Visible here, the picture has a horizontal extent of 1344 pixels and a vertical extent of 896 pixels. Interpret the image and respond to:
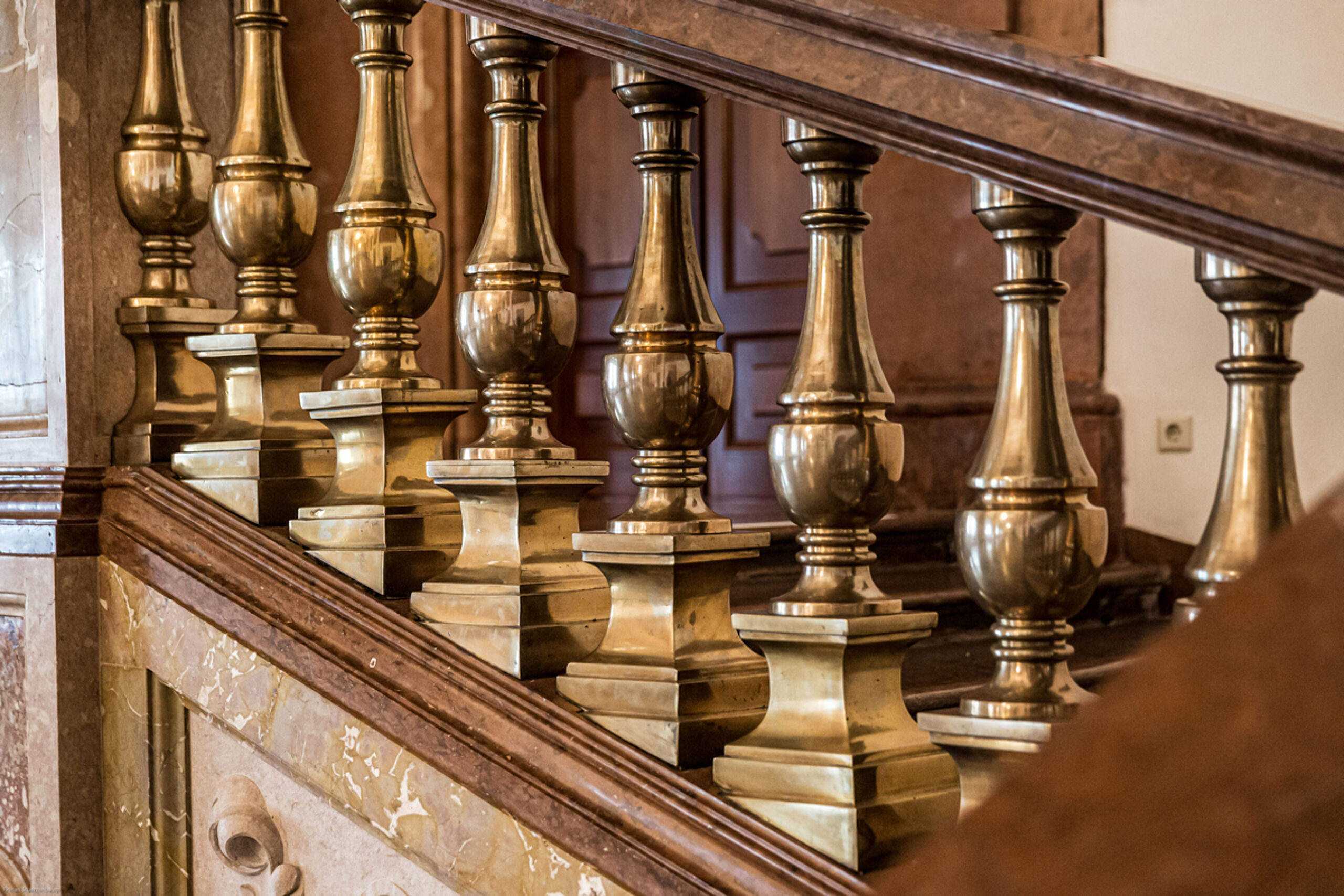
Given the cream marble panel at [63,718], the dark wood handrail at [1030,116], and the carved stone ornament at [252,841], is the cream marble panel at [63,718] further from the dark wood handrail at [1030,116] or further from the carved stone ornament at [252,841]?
the dark wood handrail at [1030,116]

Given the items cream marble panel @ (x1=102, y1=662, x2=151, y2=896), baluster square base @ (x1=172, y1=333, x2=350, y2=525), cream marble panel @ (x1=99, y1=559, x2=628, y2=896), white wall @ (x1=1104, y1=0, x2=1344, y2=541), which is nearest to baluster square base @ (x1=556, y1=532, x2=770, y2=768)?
cream marble panel @ (x1=99, y1=559, x2=628, y2=896)

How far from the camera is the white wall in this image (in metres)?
2.74

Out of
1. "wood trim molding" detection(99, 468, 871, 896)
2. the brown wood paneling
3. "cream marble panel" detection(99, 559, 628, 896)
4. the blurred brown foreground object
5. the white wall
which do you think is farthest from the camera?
the brown wood paneling

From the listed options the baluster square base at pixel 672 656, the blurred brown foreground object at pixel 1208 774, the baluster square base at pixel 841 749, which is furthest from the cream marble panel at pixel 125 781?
the blurred brown foreground object at pixel 1208 774

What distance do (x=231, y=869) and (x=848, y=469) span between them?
86 centimetres

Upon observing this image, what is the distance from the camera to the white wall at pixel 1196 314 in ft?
8.99

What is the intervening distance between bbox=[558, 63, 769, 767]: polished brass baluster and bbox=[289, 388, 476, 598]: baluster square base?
26 cm

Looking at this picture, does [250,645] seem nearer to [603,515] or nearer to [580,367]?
[603,515]

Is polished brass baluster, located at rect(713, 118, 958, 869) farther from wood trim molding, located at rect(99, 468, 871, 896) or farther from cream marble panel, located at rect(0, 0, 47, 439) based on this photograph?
cream marble panel, located at rect(0, 0, 47, 439)

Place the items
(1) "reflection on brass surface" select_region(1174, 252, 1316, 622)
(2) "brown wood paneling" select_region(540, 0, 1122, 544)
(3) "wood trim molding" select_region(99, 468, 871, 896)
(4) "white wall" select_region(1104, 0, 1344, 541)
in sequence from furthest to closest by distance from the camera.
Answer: (2) "brown wood paneling" select_region(540, 0, 1122, 544), (4) "white wall" select_region(1104, 0, 1344, 541), (3) "wood trim molding" select_region(99, 468, 871, 896), (1) "reflection on brass surface" select_region(1174, 252, 1316, 622)

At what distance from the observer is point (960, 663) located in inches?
68.3

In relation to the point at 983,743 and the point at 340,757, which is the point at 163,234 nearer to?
the point at 340,757

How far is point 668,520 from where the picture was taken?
3.65 ft

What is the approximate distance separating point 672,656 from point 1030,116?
0.52 m
